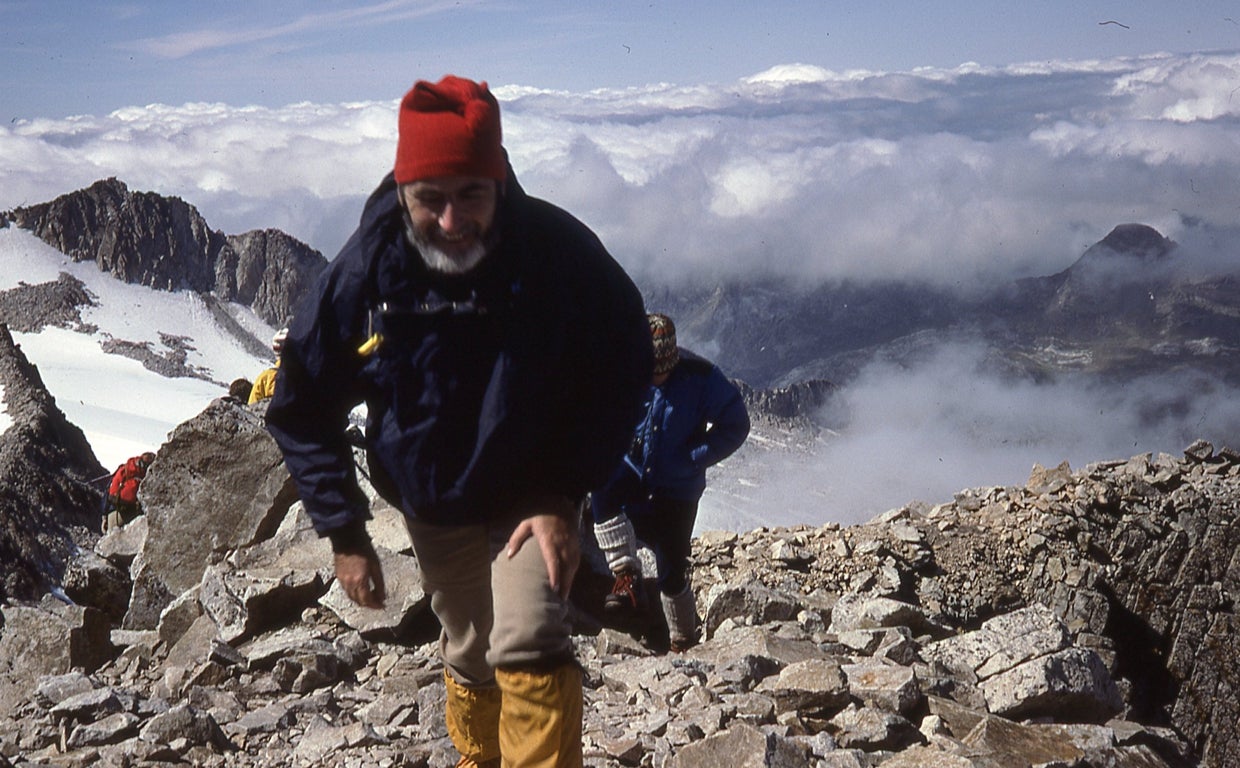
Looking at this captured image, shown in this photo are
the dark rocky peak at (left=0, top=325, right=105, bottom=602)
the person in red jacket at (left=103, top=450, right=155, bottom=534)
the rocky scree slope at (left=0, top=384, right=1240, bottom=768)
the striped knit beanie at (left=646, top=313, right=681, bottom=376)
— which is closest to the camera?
the rocky scree slope at (left=0, top=384, right=1240, bottom=768)

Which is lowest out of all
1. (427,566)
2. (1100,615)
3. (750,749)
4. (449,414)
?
(1100,615)

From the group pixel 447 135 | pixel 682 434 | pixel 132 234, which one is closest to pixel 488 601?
pixel 447 135

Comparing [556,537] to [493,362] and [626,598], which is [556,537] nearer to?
[493,362]

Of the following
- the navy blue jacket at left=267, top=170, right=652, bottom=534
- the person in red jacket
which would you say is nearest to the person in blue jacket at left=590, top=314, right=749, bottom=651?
the navy blue jacket at left=267, top=170, right=652, bottom=534

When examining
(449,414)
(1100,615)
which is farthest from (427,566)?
(1100,615)

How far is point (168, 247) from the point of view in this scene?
184875mm

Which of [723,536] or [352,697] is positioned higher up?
[352,697]

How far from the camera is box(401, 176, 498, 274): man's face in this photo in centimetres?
Answer: 342

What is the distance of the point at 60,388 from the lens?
14412 cm

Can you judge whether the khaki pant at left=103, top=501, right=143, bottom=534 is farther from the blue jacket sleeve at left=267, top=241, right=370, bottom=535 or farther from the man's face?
the man's face

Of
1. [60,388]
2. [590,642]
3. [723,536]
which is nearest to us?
[590,642]

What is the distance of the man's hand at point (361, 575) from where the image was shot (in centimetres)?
384

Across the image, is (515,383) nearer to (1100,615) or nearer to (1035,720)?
(1035,720)

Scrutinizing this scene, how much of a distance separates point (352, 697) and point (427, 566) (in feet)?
9.52
